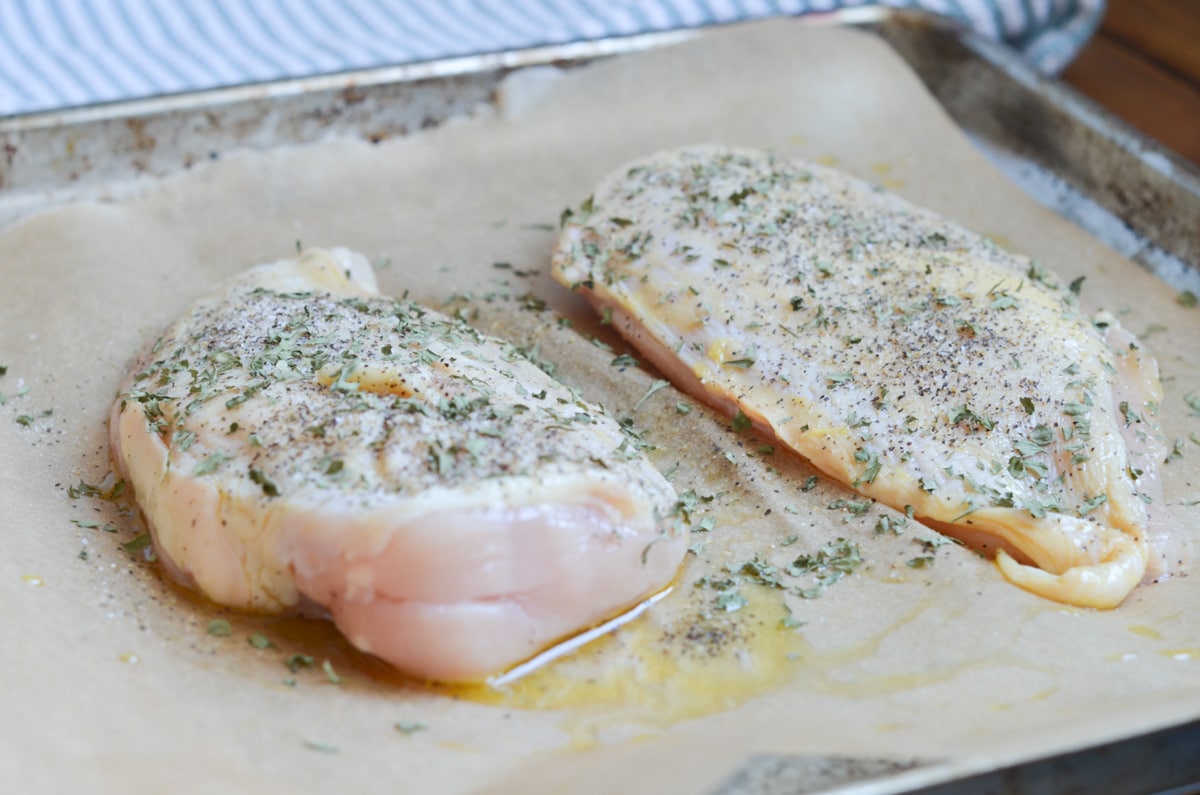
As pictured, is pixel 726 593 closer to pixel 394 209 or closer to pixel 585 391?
pixel 585 391

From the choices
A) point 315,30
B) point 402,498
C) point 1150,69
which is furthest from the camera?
point 1150,69

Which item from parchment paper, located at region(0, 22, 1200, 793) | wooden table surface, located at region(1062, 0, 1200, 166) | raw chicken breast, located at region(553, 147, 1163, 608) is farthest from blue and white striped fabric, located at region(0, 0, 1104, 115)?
raw chicken breast, located at region(553, 147, 1163, 608)

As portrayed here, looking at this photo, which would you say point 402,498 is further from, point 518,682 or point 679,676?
point 679,676

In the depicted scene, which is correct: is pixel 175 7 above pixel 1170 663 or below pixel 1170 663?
above

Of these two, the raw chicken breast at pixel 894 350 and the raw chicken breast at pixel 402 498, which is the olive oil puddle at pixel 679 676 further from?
the raw chicken breast at pixel 894 350

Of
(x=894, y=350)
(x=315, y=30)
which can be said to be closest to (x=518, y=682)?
(x=894, y=350)

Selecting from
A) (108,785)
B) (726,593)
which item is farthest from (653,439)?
(108,785)
